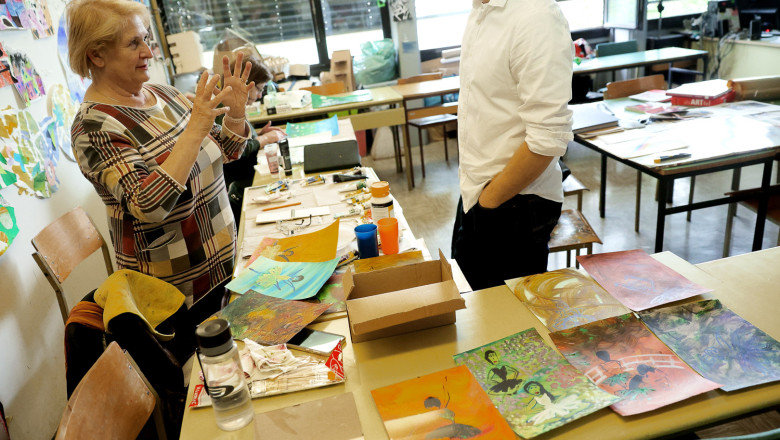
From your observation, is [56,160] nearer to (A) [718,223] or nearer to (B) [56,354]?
(B) [56,354]

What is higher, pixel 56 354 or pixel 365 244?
pixel 365 244

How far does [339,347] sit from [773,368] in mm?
847

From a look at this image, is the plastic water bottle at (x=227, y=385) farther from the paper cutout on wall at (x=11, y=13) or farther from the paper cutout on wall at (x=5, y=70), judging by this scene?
the paper cutout on wall at (x=11, y=13)

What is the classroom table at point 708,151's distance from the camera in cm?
220

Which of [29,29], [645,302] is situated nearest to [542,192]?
[645,302]

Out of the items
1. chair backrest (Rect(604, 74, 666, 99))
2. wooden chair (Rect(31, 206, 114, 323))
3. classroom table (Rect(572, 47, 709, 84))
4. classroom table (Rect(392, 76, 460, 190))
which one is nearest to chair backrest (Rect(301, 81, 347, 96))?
classroom table (Rect(392, 76, 460, 190))

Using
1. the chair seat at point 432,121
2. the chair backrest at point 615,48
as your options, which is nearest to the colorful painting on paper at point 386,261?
the chair seat at point 432,121

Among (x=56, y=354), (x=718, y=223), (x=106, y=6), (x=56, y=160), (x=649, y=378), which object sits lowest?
(x=718, y=223)

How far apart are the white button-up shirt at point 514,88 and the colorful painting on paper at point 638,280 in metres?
0.26

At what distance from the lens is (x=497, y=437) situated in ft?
2.93

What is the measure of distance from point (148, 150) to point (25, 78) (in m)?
1.01

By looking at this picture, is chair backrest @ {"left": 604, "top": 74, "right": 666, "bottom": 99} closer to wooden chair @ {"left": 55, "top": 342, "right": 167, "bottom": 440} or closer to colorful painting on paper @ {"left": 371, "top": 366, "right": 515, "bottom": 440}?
colorful painting on paper @ {"left": 371, "top": 366, "right": 515, "bottom": 440}

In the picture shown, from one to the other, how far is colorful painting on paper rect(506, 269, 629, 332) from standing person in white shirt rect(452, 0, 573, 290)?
9.1 inches

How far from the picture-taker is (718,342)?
3.51ft
